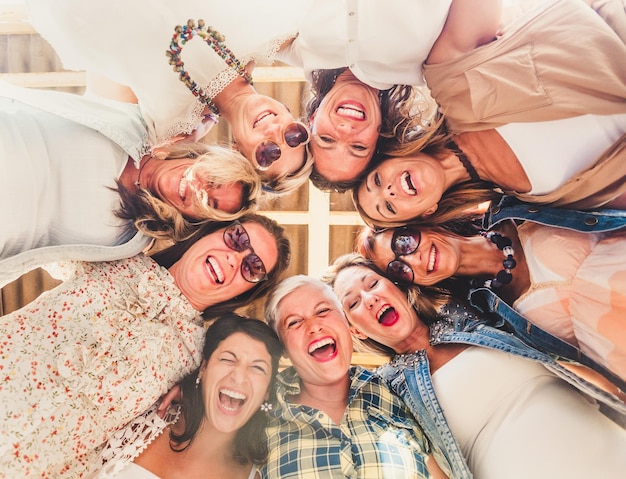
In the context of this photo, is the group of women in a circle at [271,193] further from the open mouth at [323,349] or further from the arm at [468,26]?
the open mouth at [323,349]

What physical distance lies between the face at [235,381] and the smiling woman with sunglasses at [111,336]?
0.08 meters

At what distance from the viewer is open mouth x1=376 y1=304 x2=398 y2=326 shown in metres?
1.59

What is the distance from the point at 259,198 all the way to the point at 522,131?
0.78 meters

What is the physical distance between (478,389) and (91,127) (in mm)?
1324

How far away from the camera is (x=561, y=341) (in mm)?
1373

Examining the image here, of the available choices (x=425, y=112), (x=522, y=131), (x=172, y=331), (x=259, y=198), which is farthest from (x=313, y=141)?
(x=172, y=331)

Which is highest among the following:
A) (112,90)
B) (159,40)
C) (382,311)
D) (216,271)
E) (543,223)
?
(159,40)

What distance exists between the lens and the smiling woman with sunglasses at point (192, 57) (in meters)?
1.39

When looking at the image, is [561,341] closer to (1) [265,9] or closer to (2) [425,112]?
(2) [425,112]

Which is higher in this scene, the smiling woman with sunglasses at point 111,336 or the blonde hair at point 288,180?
the blonde hair at point 288,180

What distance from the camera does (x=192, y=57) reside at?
56.2 inches

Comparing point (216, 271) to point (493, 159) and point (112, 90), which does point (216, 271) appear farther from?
point (493, 159)

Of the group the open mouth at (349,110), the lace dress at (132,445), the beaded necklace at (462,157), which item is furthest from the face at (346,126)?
the lace dress at (132,445)

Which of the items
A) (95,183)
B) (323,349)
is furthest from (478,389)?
(95,183)
